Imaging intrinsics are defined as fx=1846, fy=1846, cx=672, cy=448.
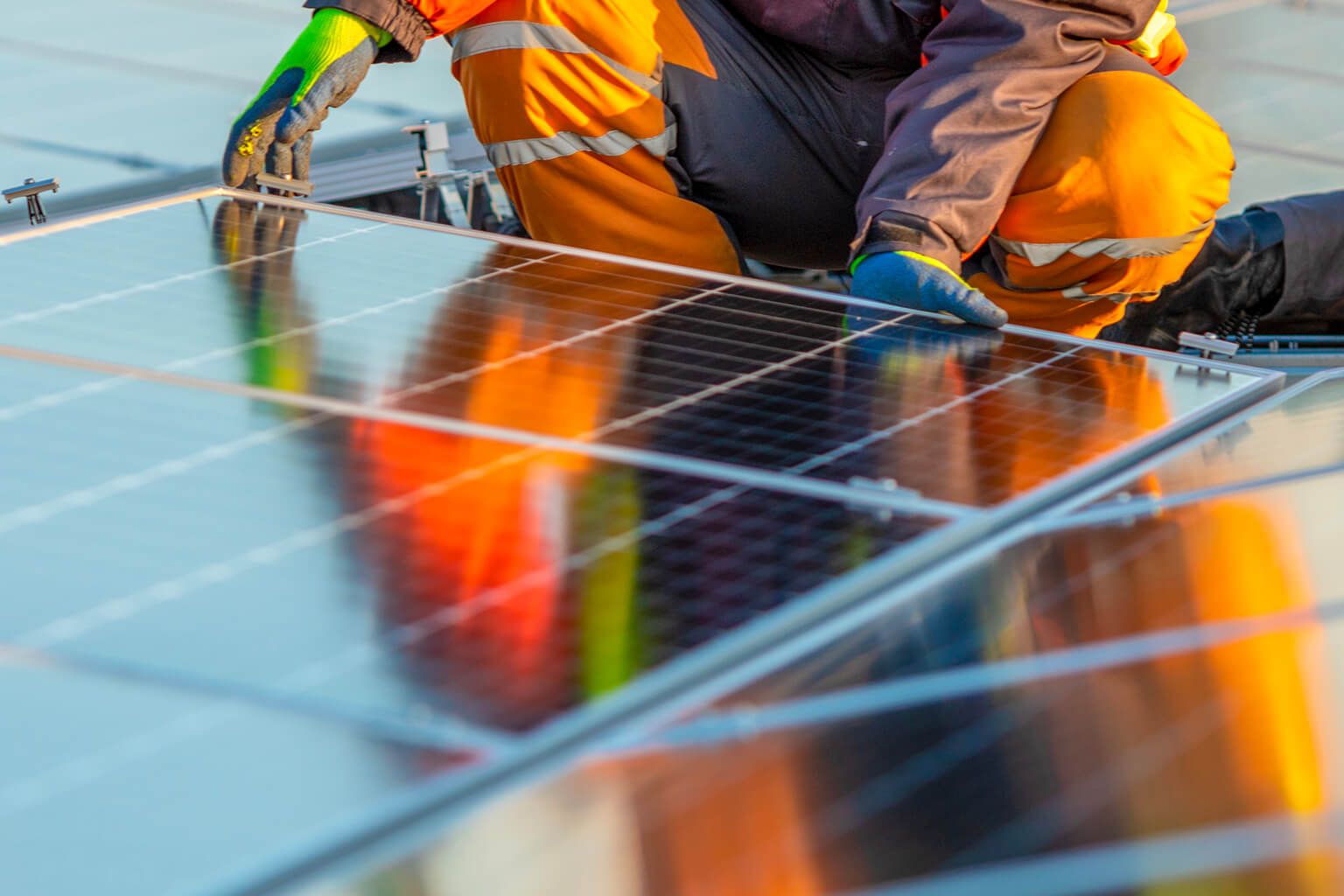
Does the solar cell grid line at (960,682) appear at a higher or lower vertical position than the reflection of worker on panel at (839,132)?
lower

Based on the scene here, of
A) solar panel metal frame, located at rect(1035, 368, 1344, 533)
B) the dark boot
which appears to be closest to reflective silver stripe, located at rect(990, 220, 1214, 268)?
the dark boot

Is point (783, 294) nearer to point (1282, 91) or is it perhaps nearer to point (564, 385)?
point (564, 385)

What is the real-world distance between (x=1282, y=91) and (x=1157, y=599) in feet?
12.0

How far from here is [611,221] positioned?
8.63 feet

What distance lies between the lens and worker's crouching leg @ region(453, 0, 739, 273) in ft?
8.34

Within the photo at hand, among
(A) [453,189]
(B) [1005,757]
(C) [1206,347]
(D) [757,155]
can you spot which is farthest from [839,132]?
(B) [1005,757]

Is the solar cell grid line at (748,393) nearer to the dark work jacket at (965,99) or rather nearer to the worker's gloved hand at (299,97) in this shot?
the dark work jacket at (965,99)

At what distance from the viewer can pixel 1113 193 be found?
2.42 m

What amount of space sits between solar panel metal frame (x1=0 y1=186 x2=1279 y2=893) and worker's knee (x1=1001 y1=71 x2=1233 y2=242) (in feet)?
2.18

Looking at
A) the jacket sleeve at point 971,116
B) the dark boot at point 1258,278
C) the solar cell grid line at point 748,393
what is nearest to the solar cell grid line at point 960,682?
the solar cell grid line at point 748,393

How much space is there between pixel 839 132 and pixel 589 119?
1.27 feet

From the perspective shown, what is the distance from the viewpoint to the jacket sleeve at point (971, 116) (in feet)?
7.40

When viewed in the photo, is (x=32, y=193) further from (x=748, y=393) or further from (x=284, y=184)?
(x=748, y=393)

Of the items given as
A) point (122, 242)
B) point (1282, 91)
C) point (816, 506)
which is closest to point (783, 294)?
point (816, 506)
